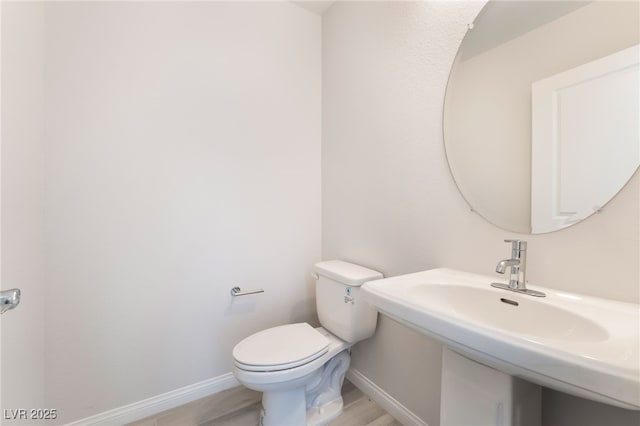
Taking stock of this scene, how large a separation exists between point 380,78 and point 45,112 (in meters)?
1.64

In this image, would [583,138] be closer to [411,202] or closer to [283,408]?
[411,202]

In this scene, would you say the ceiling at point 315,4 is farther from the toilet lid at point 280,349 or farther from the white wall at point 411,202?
the toilet lid at point 280,349

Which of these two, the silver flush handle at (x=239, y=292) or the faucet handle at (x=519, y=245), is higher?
the faucet handle at (x=519, y=245)

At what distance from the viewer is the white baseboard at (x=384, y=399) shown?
4.26 feet

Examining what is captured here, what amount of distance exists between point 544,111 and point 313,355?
1306 millimetres

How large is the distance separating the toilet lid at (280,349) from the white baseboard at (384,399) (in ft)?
1.63

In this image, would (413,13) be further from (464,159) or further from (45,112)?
(45,112)

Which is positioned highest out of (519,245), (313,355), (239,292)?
(519,245)

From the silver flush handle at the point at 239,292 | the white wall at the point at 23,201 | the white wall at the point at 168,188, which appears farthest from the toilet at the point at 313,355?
the white wall at the point at 23,201

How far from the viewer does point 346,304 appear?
143cm

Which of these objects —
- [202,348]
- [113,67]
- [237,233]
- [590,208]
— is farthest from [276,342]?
[113,67]

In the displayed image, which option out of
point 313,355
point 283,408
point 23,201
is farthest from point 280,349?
point 23,201

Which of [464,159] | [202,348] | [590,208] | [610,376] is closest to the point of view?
[610,376]

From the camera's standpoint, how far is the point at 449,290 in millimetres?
958
